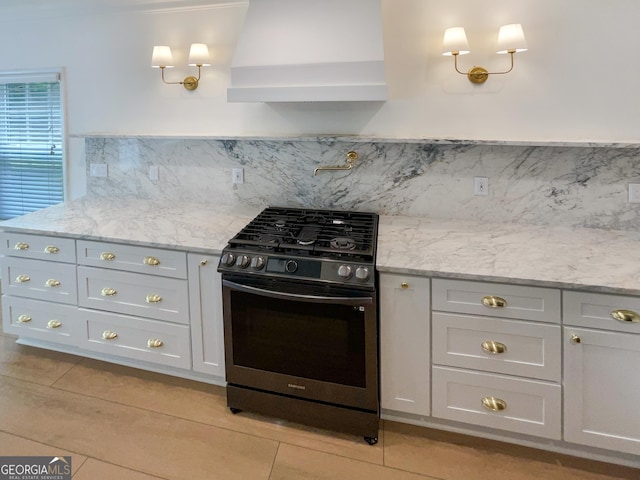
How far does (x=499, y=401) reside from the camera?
193 centimetres

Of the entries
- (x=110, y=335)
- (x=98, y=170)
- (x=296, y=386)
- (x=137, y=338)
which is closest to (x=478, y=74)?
(x=296, y=386)

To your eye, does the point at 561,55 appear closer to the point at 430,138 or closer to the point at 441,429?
the point at 430,138

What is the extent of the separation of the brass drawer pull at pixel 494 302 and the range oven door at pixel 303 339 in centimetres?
48

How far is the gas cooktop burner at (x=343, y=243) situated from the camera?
2.05m

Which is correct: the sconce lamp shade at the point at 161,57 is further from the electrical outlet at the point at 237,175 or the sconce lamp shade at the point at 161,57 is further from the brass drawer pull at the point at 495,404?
the brass drawer pull at the point at 495,404

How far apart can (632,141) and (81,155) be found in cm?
355

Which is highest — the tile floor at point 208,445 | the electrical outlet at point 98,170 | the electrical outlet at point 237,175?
the electrical outlet at point 98,170

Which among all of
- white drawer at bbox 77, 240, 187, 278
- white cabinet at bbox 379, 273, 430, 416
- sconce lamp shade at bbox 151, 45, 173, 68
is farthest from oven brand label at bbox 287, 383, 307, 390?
sconce lamp shade at bbox 151, 45, 173, 68

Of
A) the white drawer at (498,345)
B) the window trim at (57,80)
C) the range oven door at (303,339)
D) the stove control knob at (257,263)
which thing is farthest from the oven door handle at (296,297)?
the window trim at (57,80)

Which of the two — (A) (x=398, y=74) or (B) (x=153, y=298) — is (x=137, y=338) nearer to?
(B) (x=153, y=298)

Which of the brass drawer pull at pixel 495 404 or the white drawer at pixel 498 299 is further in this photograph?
the brass drawer pull at pixel 495 404

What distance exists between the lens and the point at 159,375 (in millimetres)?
2598

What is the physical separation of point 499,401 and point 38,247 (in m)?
2.61

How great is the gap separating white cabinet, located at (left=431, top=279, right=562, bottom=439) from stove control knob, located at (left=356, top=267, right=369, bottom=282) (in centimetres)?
31
